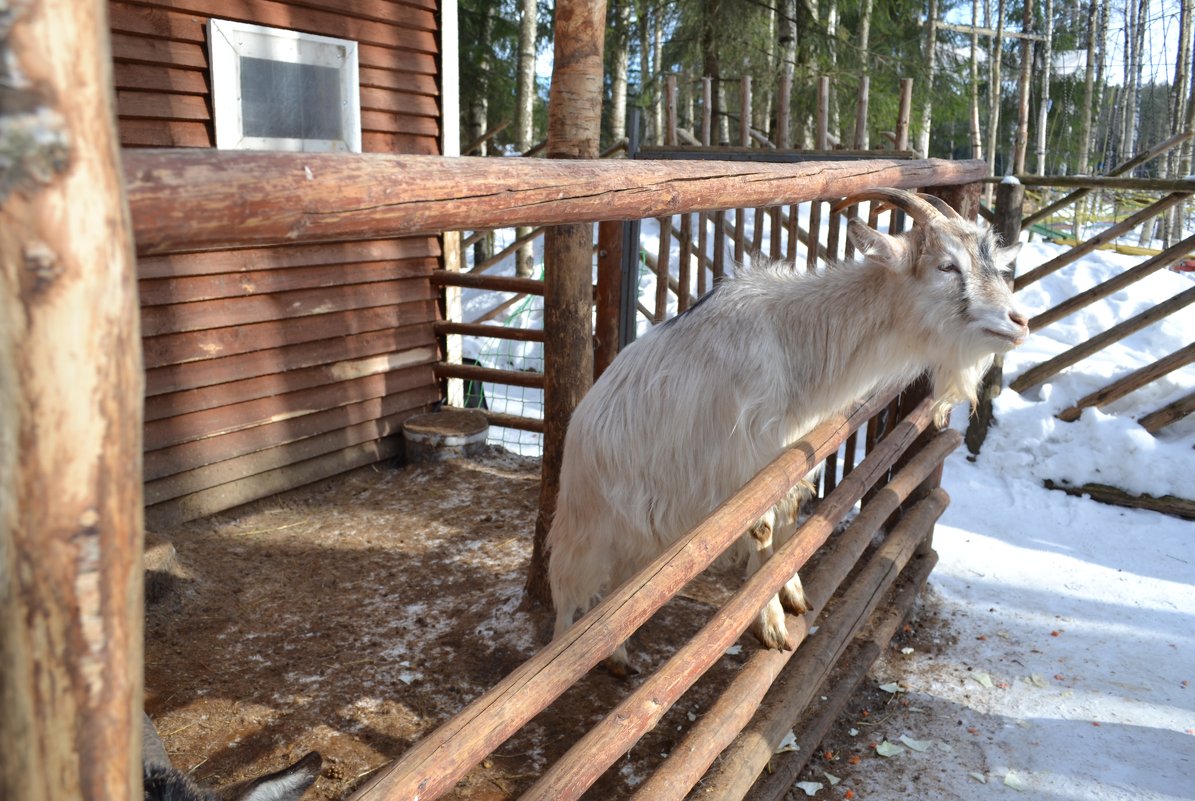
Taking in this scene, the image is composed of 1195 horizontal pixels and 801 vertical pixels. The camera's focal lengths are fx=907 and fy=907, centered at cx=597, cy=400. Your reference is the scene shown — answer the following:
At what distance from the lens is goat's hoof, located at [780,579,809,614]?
11.9ft

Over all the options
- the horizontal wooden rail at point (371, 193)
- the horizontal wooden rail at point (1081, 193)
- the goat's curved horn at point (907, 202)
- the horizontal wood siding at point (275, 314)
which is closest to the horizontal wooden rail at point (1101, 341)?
the horizontal wooden rail at point (1081, 193)

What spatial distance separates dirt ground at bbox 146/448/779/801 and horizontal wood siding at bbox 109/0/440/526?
1.46 feet

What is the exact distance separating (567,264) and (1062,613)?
3298 mm

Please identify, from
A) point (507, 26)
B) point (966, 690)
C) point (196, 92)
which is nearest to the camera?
point (966, 690)

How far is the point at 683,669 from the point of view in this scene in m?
2.54

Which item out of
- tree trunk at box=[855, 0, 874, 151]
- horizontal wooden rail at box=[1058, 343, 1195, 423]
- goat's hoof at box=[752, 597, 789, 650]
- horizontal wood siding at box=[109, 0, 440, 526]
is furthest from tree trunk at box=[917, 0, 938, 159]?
goat's hoof at box=[752, 597, 789, 650]

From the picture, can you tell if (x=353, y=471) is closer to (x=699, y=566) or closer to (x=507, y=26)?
(x=699, y=566)

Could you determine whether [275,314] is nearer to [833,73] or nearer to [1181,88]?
[833,73]

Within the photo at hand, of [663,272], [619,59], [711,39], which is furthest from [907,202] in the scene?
[619,59]

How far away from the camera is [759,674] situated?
314 cm

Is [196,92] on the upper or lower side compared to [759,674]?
upper

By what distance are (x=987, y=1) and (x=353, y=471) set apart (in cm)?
2221

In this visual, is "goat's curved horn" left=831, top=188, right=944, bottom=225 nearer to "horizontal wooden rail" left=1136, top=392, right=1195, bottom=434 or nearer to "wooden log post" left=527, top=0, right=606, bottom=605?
"wooden log post" left=527, top=0, right=606, bottom=605

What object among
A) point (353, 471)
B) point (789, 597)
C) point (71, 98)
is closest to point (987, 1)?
point (353, 471)
